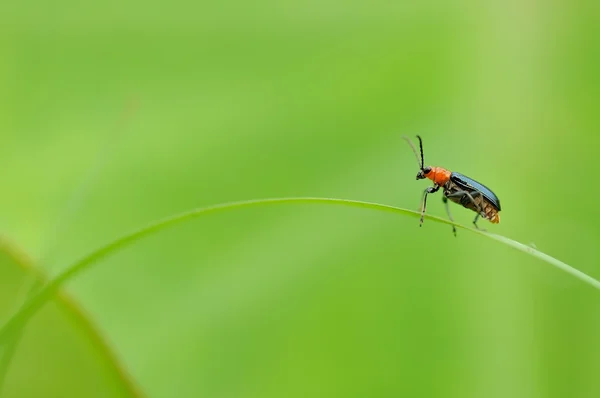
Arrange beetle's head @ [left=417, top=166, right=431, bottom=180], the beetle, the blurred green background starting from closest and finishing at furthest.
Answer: the blurred green background < the beetle < beetle's head @ [left=417, top=166, right=431, bottom=180]

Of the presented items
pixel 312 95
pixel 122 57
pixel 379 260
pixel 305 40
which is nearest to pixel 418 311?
pixel 379 260

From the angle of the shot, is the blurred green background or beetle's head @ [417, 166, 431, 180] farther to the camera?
beetle's head @ [417, 166, 431, 180]

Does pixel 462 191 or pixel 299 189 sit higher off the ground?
pixel 462 191

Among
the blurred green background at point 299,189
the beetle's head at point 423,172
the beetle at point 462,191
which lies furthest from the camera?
the beetle's head at point 423,172

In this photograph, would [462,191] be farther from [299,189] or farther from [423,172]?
[299,189]

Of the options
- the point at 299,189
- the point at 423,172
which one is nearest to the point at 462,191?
the point at 423,172

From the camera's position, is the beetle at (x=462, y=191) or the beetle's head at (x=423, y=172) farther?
the beetle's head at (x=423, y=172)
